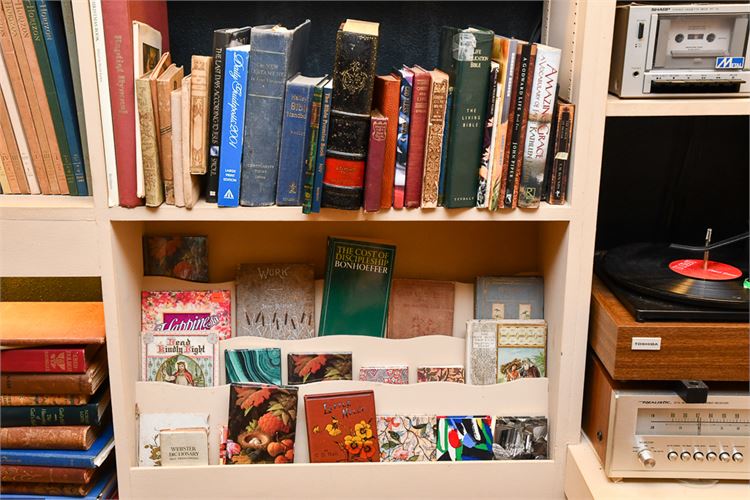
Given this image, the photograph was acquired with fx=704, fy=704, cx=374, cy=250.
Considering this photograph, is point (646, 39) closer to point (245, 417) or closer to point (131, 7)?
point (131, 7)

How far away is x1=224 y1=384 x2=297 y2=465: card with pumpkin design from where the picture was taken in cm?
134

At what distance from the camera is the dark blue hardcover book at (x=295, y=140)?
1.14m

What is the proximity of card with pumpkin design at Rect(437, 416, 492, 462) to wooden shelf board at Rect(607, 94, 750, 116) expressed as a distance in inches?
24.6

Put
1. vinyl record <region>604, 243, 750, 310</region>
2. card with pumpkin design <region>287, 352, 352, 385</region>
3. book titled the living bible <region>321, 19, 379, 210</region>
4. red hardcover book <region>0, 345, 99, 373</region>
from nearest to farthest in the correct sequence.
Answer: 1. book titled the living bible <region>321, 19, 379, 210</region>
2. vinyl record <region>604, 243, 750, 310</region>
3. red hardcover book <region>0, 345, 99, 373</region>
4. card with pumpkin design <region>287, 352, 352, 385</region>

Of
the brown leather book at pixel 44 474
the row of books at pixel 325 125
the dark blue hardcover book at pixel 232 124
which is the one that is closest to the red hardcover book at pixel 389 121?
the row of books at pixel 325 125

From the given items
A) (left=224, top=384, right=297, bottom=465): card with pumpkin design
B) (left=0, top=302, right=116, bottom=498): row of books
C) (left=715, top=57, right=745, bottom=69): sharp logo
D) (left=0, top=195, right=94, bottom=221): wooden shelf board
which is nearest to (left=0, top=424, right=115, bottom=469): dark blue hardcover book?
(left=0, top=302, right=116, bottom=498): row of books

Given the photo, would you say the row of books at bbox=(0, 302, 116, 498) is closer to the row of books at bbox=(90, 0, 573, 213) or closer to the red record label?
the row of books at bbox=(90, 0, 573, 213)

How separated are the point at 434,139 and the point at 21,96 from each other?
27.4 inches

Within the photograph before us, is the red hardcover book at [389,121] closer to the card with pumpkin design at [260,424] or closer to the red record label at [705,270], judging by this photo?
the card with pumpkin design at [260,424]

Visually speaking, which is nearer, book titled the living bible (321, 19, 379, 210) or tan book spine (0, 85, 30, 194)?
book titled the living bible (321, 19, 379, 210)

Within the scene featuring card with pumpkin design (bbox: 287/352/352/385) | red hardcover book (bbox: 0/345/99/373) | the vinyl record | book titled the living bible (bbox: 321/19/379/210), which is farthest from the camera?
card with pumpkin design (bbox: 287/352/352/385)

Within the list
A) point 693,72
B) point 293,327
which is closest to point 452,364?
point 293,327

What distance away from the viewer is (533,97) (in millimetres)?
1174

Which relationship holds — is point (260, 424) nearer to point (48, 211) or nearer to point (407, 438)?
point (407, 438)
